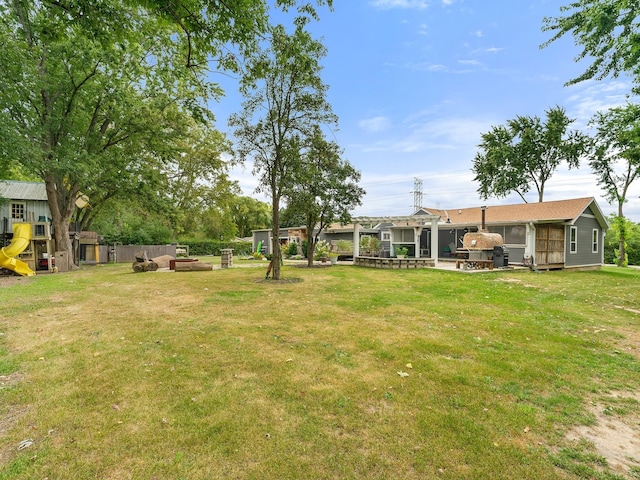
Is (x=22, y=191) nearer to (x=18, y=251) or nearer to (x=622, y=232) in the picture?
(x=18, y=251)

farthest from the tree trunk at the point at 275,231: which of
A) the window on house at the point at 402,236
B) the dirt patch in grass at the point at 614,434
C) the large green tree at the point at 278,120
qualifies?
the window on house at the point at 402,236

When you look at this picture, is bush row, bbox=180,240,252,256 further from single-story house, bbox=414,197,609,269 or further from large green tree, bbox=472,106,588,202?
large green tree, bbox=472,106,588,202

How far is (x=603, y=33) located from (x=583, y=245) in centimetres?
1441

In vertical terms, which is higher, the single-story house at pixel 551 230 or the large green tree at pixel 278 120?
the large green tree at pixel 278 120

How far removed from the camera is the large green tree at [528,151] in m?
29.0

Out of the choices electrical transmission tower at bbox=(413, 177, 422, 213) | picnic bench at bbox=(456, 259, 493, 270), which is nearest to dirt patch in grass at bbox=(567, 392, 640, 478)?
picnic bench at bbox=(456, 259, 493, 270)

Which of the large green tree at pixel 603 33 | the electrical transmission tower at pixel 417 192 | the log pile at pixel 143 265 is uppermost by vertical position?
the electrical transmission tower at pixel 417 192

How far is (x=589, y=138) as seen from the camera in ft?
92.1

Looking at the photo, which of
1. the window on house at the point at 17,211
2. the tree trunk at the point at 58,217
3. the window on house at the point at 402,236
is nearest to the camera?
the tree trunk at the point at 58,217

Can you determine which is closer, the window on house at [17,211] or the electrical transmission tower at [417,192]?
the window on house at [17,211]

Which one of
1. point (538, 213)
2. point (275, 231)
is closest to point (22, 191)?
point (275, 231)

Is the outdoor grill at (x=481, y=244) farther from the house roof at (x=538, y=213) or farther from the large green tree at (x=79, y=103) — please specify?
the large green tree at (x=79, y=103)

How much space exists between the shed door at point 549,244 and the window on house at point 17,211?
2933 cm

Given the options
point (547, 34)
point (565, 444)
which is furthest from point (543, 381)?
point (547, 34)
